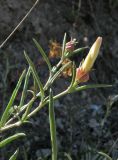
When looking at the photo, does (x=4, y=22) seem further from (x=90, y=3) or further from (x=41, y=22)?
(x=90, y=3)

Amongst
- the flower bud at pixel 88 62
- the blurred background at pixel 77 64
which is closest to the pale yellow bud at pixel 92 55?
the flower bud at pixel 88 62

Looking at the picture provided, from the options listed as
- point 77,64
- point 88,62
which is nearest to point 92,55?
point 88,62

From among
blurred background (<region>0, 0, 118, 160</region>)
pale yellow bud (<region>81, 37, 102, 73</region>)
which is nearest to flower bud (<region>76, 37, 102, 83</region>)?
pale yellow bud (<region>81, 37, 102, 73</region>)

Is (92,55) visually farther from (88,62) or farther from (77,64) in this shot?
(77,64)

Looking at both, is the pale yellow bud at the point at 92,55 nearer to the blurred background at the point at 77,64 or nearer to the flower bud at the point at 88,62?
the flower bud at the point at 88,62

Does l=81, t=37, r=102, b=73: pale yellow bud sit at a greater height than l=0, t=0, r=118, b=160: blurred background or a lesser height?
greater

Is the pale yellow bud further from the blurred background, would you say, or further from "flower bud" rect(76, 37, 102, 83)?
the blurred background

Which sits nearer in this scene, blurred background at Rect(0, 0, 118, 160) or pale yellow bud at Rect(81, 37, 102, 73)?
pale yellow bud at Rect(81, 37, 102, 73)

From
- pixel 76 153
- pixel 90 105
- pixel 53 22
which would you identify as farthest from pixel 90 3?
pixel 76 153
